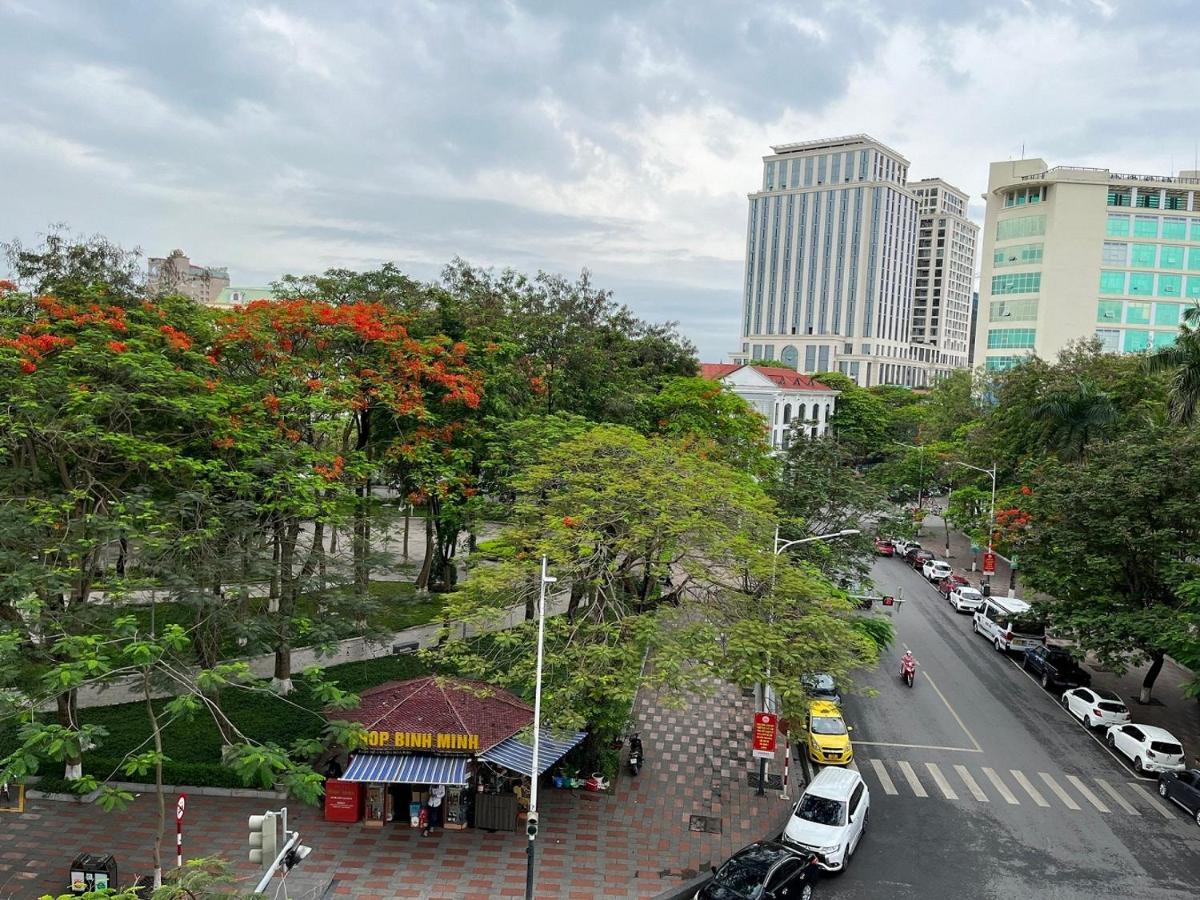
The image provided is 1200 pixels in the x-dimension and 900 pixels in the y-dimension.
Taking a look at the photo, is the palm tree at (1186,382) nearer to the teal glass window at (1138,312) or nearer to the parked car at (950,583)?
the parked car at (950,583)

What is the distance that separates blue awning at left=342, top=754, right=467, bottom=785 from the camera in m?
15.5

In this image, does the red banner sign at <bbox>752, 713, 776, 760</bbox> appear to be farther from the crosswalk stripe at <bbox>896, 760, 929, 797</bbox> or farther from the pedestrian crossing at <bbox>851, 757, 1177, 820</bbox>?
the crosswalk stripe at <bbox>896, 760, 929, 797</bbox>

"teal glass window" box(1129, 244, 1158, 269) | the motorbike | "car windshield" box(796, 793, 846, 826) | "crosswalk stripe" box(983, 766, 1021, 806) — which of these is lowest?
"crosswalk stripe" box(983, 766, 1021, 806)

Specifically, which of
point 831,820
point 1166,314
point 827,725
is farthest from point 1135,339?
point 831,820

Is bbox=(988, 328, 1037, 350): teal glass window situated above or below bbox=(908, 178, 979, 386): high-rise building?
below

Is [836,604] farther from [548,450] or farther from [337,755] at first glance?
[337,755]

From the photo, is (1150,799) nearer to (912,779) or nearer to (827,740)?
(912,779)

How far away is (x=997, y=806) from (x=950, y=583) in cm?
2194

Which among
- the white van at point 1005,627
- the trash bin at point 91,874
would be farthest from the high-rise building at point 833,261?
the trash bin at point 91,874

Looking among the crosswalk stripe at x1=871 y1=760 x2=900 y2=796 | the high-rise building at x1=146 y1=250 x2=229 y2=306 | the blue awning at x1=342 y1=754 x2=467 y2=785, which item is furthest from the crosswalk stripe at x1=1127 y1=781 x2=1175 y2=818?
the high-rise building at x1=146 y1=250 x2=229 y2=306

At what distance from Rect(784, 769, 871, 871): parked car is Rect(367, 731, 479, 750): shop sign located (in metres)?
6.36

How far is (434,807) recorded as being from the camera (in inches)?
636

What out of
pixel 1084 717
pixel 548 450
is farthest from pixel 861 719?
pixel 548 450

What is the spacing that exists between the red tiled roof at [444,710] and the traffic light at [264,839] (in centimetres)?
486
